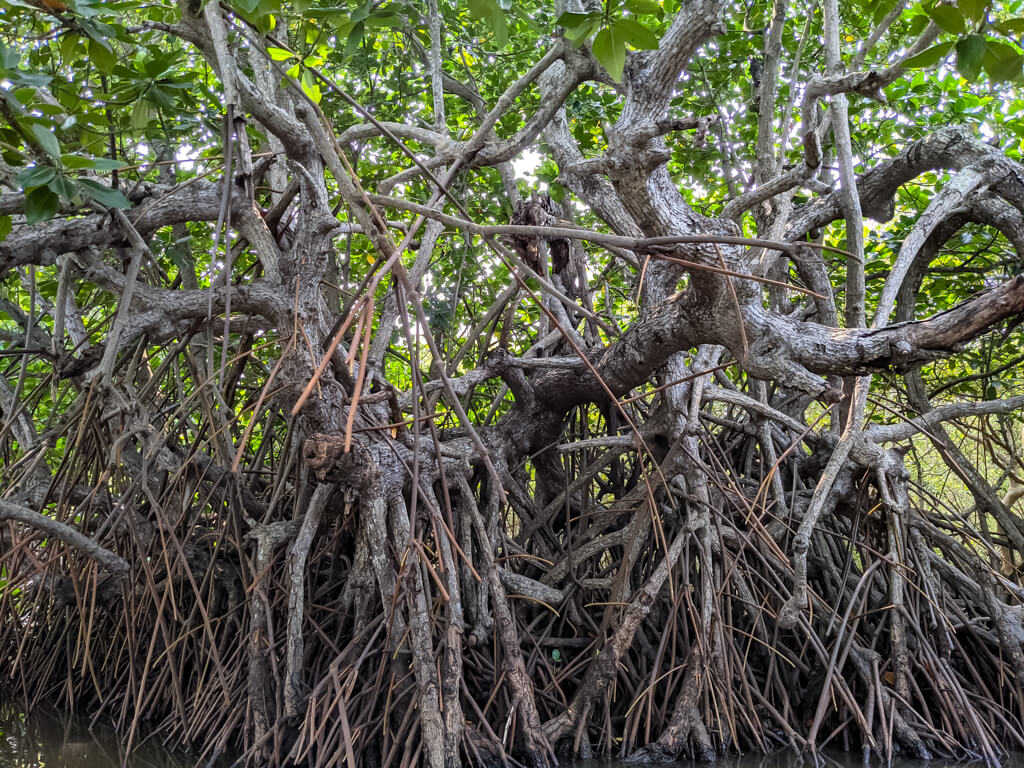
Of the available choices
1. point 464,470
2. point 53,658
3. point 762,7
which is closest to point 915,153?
point 762,7

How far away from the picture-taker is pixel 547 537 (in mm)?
3695

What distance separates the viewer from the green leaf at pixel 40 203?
1600 millimetres

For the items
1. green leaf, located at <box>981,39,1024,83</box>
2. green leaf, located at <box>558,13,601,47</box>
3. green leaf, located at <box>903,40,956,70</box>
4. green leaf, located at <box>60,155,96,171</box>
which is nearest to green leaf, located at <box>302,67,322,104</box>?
green leaf, located at <box>60,155,96,171</box>

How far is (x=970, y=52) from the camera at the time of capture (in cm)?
126

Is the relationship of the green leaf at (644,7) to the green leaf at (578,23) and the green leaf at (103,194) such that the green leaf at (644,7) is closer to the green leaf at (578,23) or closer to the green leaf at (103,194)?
the green leaf at (578,23)

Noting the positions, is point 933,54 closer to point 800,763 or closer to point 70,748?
point 800,763

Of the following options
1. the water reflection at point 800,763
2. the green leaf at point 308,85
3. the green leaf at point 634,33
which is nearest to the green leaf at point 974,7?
the green leaf at point 634,33

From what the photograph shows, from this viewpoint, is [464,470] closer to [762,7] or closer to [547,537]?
[547,537]

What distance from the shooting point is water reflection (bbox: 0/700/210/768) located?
290 cm

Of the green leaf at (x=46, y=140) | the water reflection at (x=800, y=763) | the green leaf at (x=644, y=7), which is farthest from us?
the water reflection at (x=800, y=763)

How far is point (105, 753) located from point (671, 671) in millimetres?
2082

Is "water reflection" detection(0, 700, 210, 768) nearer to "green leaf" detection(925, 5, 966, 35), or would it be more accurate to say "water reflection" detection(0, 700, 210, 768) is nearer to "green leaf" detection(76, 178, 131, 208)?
"green leaf" detection(76, 178, 131, 208)

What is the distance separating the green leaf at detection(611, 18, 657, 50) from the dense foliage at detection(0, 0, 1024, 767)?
2.24 feet

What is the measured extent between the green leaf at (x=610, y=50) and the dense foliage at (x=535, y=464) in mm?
664
